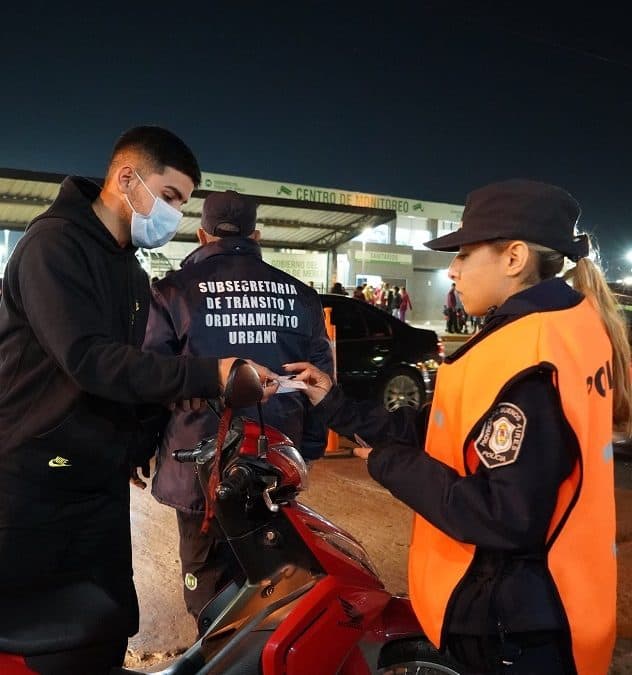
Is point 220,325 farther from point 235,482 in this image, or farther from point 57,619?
point 57,619

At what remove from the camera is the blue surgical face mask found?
2.30 meters

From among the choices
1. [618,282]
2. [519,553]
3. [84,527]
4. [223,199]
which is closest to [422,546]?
[519,553]

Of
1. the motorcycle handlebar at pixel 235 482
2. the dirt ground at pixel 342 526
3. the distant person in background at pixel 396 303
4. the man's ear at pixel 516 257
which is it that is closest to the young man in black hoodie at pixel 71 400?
the motorcycle handlebar at pixel 235 482

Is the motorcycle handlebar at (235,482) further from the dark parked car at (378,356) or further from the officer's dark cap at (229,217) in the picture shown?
the dark parked car at (378,356)

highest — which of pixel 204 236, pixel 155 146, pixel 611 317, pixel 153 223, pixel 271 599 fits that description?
pixel 155 146

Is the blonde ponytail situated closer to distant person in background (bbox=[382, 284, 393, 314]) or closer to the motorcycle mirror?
the motorcycle mirror

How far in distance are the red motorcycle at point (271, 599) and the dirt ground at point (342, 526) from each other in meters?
1.47

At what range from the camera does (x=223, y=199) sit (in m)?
2.99

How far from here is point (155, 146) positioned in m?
2.31

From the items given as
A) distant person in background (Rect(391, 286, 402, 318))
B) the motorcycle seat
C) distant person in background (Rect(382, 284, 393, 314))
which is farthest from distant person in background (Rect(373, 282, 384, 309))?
the motorcycle seat

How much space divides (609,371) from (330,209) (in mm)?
22160

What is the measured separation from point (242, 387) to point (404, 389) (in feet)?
23.5

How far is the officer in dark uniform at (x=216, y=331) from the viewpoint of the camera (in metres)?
2.66

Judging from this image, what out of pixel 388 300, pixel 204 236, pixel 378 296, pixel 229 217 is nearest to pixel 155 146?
pixel 229 217
